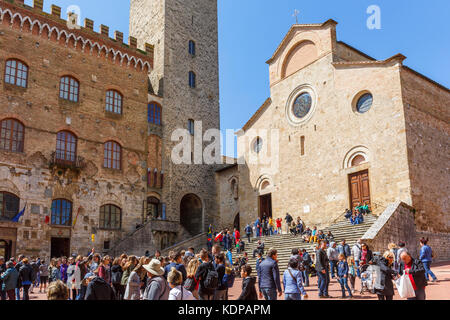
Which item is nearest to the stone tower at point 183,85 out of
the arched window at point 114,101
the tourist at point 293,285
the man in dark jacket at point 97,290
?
the arched window at point 114,101

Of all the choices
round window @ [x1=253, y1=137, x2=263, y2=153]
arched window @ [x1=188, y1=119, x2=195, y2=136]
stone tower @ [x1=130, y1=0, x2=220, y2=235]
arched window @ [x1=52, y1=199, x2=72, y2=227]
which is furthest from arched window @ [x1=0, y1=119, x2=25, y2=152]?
round window @ [x1=253, y1=137, x2=263, y2=153]

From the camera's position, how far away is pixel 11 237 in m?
21.3

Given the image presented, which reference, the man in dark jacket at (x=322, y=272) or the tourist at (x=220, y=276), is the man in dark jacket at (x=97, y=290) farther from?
the man in dark jacket at (x=322, y=272)

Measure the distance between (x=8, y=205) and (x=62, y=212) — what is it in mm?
2883

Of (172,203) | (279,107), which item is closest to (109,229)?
→ (172,203)

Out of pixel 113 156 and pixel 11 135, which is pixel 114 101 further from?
pixel 11 135

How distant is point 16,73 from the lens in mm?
23266

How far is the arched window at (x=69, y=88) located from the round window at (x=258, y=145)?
40.3 feet

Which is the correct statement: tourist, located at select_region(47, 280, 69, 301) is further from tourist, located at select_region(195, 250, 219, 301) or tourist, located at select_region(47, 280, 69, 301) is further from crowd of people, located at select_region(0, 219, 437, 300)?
tourist, located at select_region(195, 250, 219, 301)

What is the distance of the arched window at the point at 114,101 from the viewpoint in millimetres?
27141

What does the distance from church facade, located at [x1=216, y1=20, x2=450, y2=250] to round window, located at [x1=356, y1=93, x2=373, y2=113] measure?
2.3 inches

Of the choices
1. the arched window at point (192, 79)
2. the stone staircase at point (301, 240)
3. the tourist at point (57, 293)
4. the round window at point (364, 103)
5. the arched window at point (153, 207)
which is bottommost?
the tourist at point (57, 293)

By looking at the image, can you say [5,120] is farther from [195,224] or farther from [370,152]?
[370,152]
